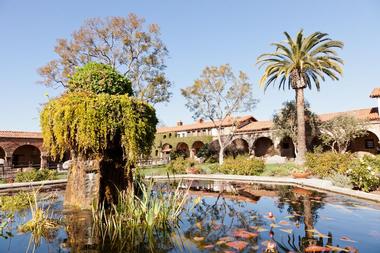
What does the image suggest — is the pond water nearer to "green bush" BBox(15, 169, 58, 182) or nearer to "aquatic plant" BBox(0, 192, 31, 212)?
"aquatic plant" BBox(0, 192, 31, 212)

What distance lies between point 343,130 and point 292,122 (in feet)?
14.7

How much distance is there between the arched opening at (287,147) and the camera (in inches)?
1287

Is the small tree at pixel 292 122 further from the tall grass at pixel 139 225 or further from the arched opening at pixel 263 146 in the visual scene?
the tall grass at pixel 139 225

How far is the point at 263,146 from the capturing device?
116 feet

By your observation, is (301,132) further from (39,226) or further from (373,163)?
(39,226)

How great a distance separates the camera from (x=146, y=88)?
2553cm

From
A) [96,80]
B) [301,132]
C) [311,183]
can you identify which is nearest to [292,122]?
[301,132]

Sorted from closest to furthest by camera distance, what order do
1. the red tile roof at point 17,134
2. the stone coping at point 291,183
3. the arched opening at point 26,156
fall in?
the stone coping at point 291,183
the red tile roof at point 17,134
the arched opening at point 26,156

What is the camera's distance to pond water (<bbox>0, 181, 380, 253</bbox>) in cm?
443

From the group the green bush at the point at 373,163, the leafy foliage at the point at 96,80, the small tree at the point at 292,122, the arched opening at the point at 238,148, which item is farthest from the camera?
the arched opening at the point at 238,148

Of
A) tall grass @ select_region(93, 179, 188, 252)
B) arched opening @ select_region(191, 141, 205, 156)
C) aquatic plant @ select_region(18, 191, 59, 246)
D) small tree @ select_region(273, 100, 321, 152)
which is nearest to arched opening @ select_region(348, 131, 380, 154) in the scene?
small tree @ select_region(273, 100, 321, 152)

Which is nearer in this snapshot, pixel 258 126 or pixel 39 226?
pixel 39 226

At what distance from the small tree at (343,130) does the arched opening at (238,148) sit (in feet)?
37.2

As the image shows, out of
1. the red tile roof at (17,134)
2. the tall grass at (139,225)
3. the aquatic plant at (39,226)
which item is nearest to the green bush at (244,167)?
the tall grass at (139,225)
